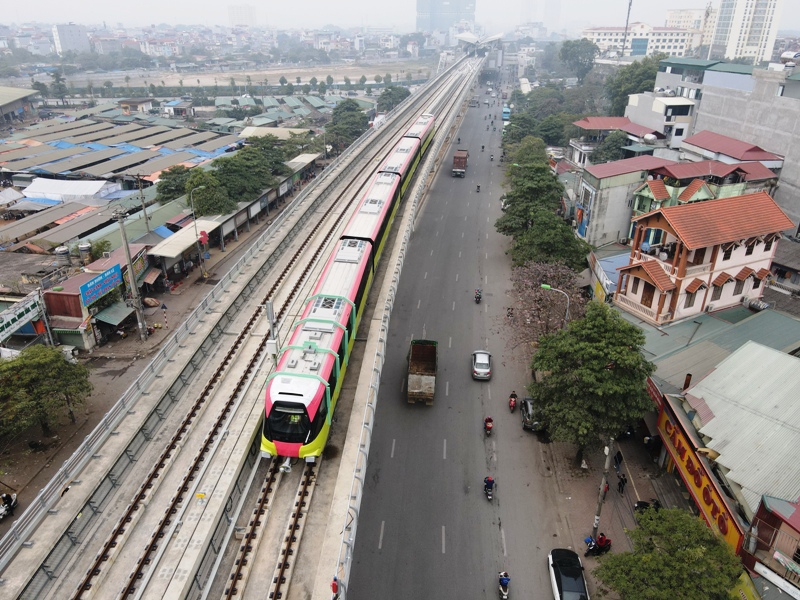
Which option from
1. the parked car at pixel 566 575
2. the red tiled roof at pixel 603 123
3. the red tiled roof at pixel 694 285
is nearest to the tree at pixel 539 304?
the red tiled roof at pixel 694 285

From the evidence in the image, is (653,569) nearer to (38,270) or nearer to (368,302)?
(368,302)

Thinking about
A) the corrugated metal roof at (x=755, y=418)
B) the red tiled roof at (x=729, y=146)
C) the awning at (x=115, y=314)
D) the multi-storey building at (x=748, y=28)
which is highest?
the multi-storey building at (x=748, y=28)

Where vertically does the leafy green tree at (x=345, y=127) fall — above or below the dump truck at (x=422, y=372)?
above

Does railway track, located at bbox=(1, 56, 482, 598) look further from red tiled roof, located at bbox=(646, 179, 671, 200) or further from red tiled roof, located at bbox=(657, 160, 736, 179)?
red tiled roof, located at bbox=(657, 160, 736, 179)

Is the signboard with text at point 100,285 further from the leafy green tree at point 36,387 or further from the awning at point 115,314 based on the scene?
the leafy green tree at point 36,387

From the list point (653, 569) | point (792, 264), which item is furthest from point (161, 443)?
point (792, 264)

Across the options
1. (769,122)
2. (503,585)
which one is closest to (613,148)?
(769,122)
